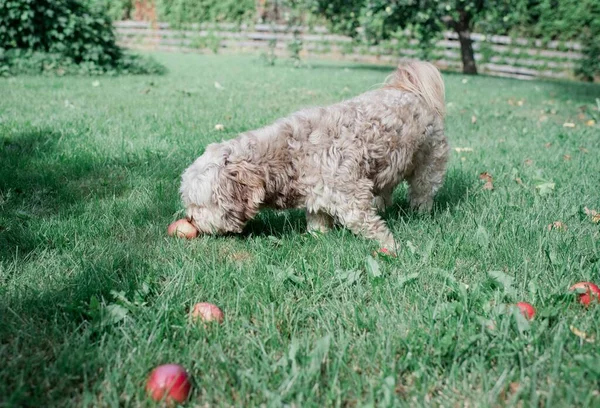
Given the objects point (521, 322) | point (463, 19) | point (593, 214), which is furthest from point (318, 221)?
point (463, 19)

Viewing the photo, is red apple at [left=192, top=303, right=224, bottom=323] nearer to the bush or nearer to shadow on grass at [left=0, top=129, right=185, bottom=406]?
shadow on grass at [left=0, top=129, right=185, bottom=406]

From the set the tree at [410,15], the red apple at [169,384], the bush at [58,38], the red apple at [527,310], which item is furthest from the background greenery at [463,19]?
the red apple at [169,384]

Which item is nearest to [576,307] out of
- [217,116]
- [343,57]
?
[217,116]

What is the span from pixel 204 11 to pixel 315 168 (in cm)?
2561

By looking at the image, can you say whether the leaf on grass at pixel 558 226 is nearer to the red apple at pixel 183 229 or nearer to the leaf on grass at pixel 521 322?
the leaf on grass at pixel 521 322

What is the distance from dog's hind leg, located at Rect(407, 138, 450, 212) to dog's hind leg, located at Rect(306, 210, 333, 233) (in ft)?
3.16

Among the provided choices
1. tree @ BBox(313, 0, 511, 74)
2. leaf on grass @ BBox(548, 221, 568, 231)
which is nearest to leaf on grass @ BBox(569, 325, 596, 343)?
leaf on grass @ BBox(548, 221, 568, 231)

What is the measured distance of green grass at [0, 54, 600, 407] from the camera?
2088mm

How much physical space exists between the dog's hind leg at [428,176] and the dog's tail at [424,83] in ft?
1.14

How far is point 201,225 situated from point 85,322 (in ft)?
4.39

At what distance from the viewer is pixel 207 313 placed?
99.9 inches

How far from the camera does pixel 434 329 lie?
2443 millimetres

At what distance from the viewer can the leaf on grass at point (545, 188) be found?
4.71 m

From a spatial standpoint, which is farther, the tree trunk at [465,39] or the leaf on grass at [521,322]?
the tree trunk at [465,39]
